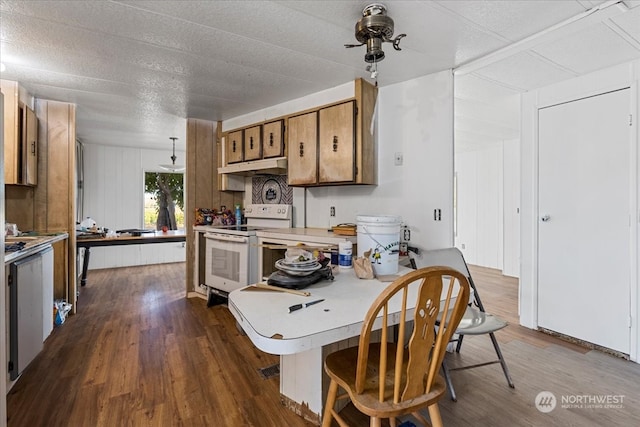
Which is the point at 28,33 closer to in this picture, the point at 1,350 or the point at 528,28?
the point at 1,350

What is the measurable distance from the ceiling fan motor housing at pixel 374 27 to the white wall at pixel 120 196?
5665 mm

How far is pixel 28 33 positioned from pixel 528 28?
10.3 ft

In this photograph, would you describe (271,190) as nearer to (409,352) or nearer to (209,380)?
(209,380)

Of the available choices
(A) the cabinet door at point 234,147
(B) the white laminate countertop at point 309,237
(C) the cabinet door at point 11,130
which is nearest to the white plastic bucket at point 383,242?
(B) the white laminate countertop at point 309,237

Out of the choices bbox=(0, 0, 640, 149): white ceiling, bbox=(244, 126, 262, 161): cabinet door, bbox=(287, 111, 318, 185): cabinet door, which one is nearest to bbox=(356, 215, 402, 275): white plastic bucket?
bbox=(0, 0, 640, 149): white ceiling

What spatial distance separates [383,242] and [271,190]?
2428 millimetres

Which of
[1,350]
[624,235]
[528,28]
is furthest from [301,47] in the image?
[624,235]

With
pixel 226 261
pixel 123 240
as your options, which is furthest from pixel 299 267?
pixel 123 240

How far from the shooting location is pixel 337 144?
290 centimetres

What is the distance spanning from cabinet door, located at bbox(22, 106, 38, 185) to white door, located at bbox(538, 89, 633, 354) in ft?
15.4

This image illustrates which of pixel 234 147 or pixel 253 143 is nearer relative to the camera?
pixel 253 143

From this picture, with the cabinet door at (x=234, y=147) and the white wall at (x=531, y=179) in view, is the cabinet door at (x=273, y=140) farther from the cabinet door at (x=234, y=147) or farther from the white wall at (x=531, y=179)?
the white wall at (x=531, y=179)

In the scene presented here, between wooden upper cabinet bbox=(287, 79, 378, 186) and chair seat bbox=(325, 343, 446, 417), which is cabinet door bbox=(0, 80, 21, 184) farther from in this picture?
chair seat bbox=(325, 343, 446, 417)

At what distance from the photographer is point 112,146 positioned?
5.84m
